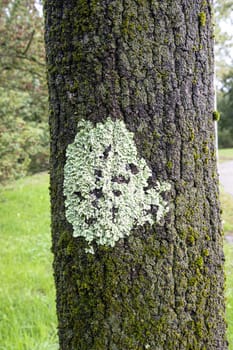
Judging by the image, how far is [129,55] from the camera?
118 centimetres

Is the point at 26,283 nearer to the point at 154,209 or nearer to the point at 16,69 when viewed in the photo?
the point at 154,209

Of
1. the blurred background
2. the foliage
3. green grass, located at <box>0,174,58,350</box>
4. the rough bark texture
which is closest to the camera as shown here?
the rough bark texture

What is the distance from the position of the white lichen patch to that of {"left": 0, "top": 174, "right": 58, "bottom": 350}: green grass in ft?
5.09

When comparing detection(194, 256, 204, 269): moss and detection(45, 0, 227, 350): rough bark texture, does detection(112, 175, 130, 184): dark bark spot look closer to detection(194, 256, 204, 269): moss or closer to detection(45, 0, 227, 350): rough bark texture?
detection(45, 0, 227, 350): rough bark texture

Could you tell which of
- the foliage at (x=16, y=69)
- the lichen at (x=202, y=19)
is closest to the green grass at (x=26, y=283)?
the foliage at (x=16, y=69)

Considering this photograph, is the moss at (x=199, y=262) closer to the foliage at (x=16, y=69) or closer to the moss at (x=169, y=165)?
the moss at (x=169, y=165)

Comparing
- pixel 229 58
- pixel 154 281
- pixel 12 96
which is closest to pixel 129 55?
pixel 154 281

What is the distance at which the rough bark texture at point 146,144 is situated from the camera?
3.90 feet

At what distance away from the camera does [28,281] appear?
3.71m

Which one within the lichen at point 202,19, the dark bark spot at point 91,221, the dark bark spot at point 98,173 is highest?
the lichen at point 202,19

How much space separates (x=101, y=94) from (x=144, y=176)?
0.28 metres

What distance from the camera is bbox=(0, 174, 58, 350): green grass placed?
2666mm

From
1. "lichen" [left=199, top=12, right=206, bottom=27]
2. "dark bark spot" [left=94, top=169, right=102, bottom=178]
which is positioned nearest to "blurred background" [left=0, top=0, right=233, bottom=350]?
"dark bark spot" [left=94, top=169, right=102, bottom=178]

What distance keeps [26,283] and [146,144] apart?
9.21 ft
